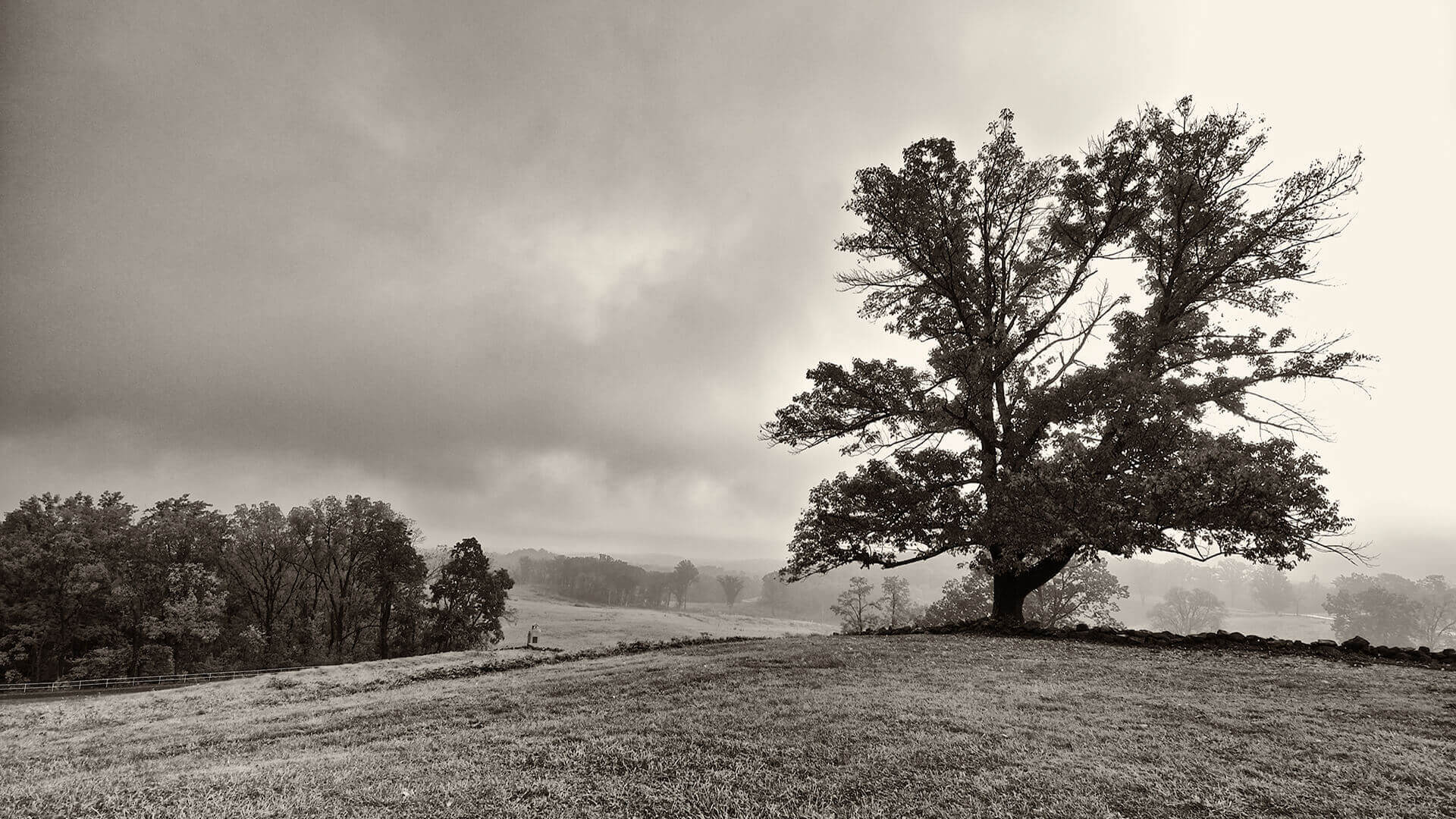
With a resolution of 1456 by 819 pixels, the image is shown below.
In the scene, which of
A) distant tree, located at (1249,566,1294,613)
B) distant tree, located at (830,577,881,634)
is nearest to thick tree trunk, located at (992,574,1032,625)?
distant tree, located at (830,577,881,634)

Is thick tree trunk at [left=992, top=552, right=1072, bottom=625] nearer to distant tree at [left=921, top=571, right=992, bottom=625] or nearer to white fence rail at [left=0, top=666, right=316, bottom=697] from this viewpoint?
distant tree at [left=921, top=571, right=992, bottom=625]

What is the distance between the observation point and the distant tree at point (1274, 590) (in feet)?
408

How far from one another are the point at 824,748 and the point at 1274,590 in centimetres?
17223

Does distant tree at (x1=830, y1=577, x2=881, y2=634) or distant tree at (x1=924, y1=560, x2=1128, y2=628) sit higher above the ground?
distant tree at (x1=924, y1=560, x2=1128, y2=628)

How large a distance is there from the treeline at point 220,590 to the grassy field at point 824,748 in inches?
1446

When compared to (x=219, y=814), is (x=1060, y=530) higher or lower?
higher

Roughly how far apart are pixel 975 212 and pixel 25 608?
62.3 meters

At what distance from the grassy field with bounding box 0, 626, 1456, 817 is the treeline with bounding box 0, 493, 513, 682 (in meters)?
36.7

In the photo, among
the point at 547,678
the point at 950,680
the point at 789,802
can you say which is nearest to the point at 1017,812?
the point at 789,802

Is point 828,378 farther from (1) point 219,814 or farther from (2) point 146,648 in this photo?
(2) point 146,648

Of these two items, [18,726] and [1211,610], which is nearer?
[18,726]

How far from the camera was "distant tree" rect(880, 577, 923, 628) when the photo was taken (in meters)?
57.6

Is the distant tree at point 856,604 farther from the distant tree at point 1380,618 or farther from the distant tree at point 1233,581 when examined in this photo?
the distant tree at point 1233,581

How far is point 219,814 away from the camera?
504 cm
